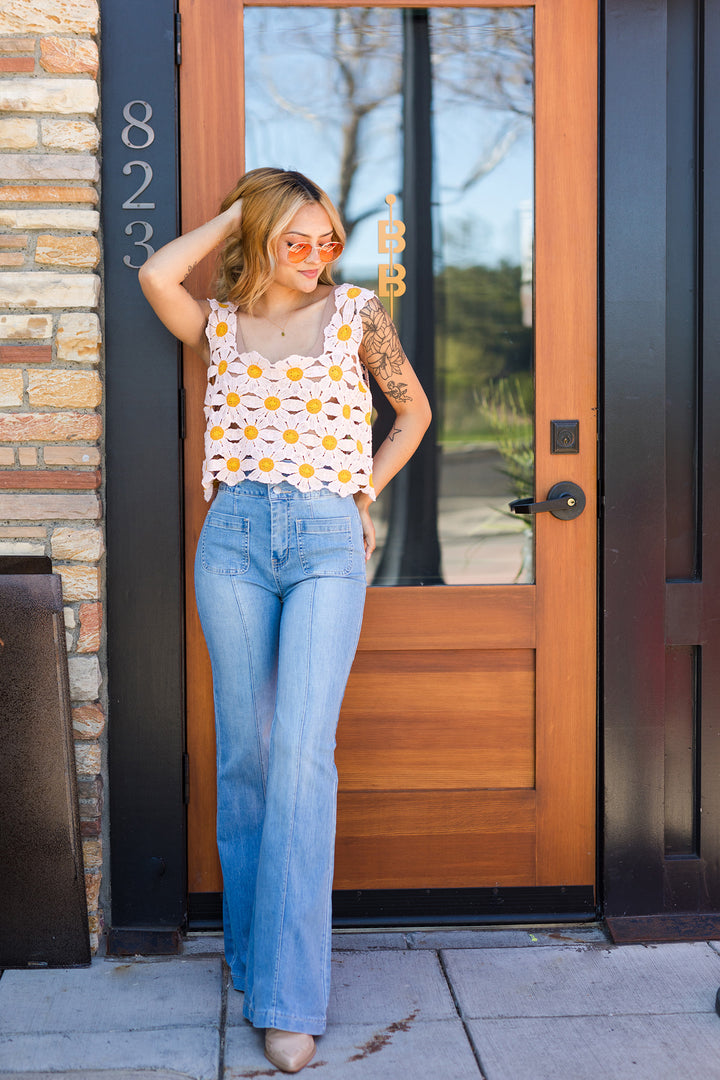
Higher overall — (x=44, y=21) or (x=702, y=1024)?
(x=44, y=21)

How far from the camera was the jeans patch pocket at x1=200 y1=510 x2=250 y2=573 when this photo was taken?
2.38 meters

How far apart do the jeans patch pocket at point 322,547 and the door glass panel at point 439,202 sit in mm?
542

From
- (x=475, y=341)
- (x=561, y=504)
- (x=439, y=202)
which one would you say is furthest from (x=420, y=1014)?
(x=439, y=202)

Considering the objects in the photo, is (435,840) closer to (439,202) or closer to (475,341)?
(475,341)

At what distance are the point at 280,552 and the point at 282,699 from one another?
339 millimetres

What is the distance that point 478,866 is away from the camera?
2.91 m

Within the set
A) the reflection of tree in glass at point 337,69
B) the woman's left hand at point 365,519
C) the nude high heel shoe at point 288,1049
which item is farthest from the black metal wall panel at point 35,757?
the reflection of tree in glass at point 337,69

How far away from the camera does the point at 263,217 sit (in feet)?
7.88

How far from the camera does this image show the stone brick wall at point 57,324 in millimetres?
2598

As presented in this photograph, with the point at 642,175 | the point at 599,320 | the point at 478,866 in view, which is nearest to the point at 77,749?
the point at 478,866

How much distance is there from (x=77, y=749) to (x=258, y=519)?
2.86 ft

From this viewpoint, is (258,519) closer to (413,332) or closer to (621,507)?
(413,332)

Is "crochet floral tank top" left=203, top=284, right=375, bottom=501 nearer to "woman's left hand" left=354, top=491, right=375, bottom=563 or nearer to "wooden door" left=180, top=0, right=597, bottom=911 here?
"woman's left hand" left=354, top=491, right=375, bottom=563

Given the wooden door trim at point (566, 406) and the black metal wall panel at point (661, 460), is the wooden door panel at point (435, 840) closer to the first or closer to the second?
the wooden door trim at point (566, 406)
